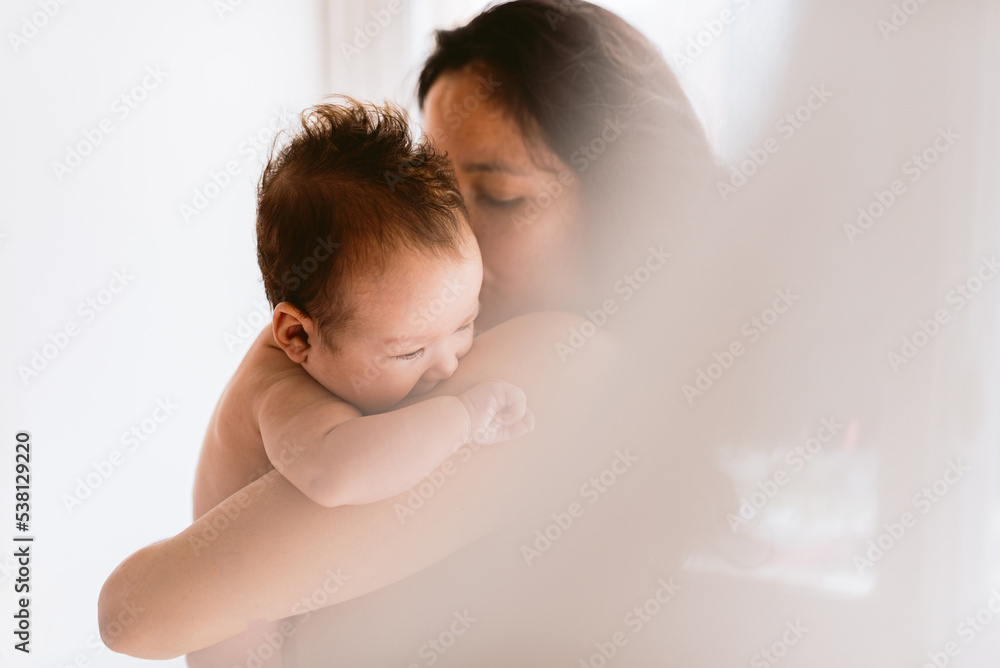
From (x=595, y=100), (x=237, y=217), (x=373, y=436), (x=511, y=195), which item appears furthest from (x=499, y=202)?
(x=237, y=217)

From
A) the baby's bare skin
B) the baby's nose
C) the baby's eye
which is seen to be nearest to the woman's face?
the baby's eye

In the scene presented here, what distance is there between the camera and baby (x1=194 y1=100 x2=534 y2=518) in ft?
1.82

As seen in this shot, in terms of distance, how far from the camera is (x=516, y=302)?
717 mm

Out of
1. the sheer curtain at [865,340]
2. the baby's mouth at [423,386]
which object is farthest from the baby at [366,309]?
the sheer curtain at [865,340]

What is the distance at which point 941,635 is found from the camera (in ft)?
2.07

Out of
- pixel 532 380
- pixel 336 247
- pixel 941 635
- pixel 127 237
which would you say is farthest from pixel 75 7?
pixel 941 635

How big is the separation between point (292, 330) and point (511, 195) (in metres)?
0.25

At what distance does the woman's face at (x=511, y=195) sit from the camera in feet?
2.23

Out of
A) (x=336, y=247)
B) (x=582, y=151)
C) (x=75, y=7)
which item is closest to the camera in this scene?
(x=336, y=247)

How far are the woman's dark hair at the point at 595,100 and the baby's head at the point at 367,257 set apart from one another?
0.14m

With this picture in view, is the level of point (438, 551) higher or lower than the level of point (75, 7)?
lower

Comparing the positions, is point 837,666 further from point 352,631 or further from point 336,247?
→ point 336,247

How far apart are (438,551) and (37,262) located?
0.59m

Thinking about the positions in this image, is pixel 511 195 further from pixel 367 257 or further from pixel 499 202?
pixel 367 257
